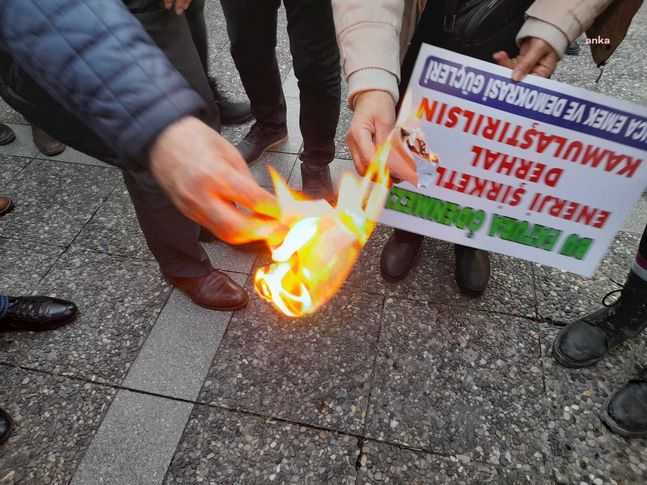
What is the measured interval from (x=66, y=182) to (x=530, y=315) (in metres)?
3.46

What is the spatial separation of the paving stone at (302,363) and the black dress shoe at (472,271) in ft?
1.66

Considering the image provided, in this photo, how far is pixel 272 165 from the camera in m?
3.49

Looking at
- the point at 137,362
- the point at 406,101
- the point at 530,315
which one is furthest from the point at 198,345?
the point at 530,315

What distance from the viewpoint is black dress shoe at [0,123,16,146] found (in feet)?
12.4

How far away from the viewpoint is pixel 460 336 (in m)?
2.41

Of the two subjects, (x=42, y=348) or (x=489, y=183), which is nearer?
(x=489, y=183)

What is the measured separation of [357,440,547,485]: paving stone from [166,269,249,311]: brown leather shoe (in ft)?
3.48

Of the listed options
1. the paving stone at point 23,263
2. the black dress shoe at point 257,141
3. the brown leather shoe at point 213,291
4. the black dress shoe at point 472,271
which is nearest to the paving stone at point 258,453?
the brown leather shoe at point 213,291

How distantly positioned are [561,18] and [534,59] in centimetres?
15

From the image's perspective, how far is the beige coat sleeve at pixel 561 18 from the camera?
1.56 meters

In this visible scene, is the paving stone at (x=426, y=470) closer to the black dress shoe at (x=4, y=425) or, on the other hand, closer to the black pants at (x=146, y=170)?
the black pants at (x=146, y=170)

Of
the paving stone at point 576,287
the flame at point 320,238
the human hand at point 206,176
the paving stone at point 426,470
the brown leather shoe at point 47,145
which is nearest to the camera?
the human hand at point 206,176

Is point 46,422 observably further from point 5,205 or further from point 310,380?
point 5,205

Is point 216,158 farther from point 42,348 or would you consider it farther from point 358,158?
point 42,348
